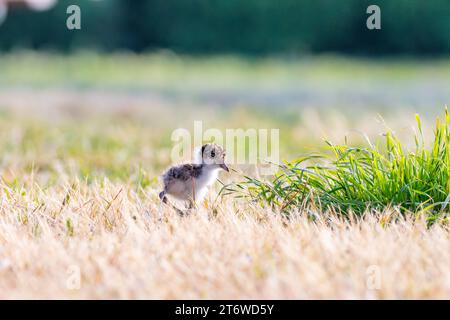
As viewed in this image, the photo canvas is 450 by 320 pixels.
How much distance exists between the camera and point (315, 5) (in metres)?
28.8

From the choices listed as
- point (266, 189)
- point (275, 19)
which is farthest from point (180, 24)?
point (266, 189)

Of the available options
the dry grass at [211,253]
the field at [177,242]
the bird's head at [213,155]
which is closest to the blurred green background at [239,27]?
the field at [177,242]

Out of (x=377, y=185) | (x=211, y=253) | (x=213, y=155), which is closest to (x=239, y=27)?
(x=213, y=155)

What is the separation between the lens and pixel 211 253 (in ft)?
15.9

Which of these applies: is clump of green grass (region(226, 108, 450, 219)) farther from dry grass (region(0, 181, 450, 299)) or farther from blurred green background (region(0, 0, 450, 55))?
blurred green background (region(0, 0, 450, 55))

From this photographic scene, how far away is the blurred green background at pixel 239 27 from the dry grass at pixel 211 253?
76.4 feet

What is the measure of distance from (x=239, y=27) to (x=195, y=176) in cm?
2439

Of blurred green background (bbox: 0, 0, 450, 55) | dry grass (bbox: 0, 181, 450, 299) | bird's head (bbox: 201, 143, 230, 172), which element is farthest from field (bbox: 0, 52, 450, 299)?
blurred green background (bbox: 0, 0, 450, 55)

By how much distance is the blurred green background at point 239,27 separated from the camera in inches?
1123

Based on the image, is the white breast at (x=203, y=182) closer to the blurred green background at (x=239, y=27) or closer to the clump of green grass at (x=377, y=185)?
the clump of green grass at (x=377, y=185)

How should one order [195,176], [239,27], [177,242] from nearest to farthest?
[177,242]
[195,176]
[239,27]

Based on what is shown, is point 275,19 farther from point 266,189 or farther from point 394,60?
point 266,189

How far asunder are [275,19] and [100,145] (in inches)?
743

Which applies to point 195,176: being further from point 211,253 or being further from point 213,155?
point 211,253
